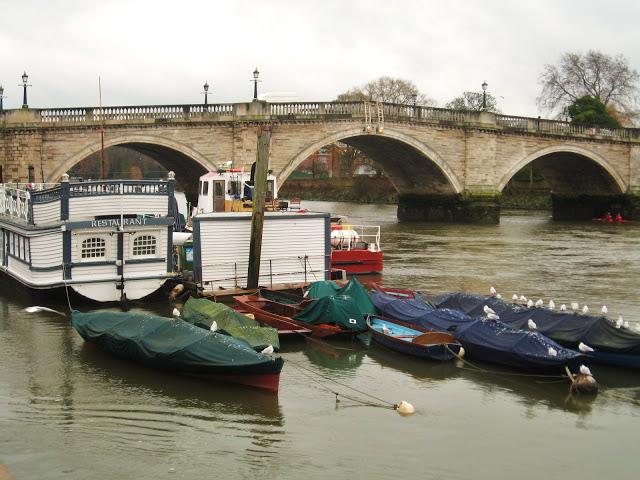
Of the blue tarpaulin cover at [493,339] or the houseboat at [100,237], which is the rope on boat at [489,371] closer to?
the blue tarpaulin cover at [493,339]

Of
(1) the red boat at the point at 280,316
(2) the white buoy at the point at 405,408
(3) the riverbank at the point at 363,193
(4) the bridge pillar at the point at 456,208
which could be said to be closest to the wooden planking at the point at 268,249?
(1) the red boat at the point at 280,316

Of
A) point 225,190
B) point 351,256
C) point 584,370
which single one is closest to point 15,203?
point 225,190

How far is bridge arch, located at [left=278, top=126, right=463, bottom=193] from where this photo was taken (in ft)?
137

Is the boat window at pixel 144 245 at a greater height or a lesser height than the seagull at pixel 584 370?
greater

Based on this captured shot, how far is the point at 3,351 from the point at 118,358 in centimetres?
254

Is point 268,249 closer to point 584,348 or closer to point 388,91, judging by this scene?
point 584,348

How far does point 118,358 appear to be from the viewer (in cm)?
1499

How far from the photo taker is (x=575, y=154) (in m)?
53.9

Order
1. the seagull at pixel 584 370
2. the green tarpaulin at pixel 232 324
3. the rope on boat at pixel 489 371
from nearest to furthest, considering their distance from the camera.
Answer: the seagull at pixel 584 370 → the rope on boat at pixel 489 371 → the green tarpaulin at pixel 232 324

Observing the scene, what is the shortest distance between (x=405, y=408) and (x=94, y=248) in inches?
415

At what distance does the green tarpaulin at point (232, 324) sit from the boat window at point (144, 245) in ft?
14.3

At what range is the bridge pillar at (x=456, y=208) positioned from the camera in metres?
48.0

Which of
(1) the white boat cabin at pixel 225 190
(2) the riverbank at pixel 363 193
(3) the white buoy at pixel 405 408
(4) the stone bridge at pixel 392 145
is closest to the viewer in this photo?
(3) the white buoy at pixel 405 408

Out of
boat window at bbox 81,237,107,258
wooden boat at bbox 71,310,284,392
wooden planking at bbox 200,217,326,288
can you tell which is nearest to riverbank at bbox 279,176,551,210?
wooden planking at bbox 200,217,326,288
